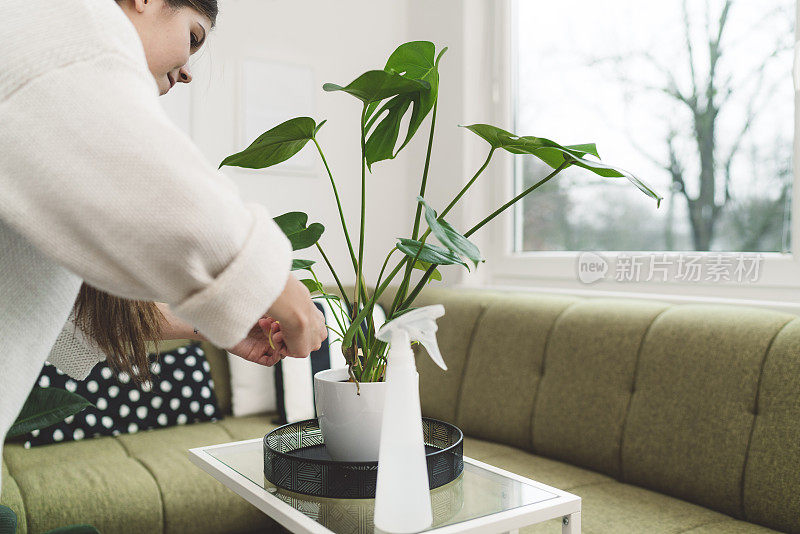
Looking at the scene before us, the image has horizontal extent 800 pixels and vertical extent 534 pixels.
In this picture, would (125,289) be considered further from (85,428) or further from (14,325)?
(85,428)

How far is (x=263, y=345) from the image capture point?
3.28ft

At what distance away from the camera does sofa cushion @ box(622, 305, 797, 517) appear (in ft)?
4.99

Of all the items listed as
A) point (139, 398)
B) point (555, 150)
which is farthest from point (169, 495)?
point (555, 150)

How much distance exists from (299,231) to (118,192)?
61 centimetres

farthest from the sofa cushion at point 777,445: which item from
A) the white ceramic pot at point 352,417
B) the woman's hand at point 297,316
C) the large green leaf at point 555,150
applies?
the woman's hand at point 297,316

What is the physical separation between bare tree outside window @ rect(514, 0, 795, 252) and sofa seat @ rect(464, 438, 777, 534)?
33.5 inches

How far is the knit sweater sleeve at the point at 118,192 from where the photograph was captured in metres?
0.52

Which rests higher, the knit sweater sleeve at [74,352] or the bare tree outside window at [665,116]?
the bare tree outside window at [665,116]

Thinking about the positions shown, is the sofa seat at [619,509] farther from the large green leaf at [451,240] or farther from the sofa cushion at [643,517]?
the large green leaf at [451,240]

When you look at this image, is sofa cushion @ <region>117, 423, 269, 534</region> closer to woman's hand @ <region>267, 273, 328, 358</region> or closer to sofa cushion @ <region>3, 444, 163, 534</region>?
sofa cushion @ <region>3, 444, 163, 534</region>

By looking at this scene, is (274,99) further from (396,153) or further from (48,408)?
(48,408)

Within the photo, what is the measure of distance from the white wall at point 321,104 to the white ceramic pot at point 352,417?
1.71 meters

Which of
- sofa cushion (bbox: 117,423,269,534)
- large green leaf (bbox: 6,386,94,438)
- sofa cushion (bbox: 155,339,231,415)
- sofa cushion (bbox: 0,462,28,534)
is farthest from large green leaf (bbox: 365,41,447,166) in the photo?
sofa cushion (bbox: 155,339,231,415)

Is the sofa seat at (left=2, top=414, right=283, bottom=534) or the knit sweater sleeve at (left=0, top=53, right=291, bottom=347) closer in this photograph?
the knit sweater sleeve at (left=0, top=53, right=291, bottom=347)
